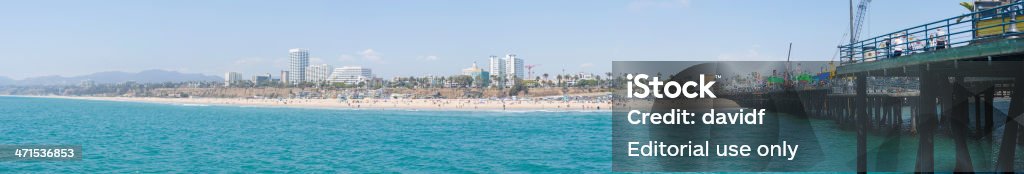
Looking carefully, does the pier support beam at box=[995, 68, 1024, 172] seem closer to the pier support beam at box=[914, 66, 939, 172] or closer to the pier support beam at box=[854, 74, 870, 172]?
the pier support beam at box=[914, 66, 939, 172]

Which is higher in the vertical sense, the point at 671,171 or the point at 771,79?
the point at 771,79

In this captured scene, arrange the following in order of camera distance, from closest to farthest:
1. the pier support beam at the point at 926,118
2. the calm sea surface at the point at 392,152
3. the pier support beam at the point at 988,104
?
the pier support beam at the point at 926,118 → the pier support beam at the point at 988,104 → the calm sea surface at the point at 392,152

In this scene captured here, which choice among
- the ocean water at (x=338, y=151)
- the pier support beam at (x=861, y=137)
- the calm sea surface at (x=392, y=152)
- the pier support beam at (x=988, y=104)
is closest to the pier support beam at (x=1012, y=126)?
the pier support beam at (x=861, y=137)

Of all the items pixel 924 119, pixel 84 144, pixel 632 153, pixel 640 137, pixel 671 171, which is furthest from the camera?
pixel 84 144

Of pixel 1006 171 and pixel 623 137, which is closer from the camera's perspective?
pixel 1006 171

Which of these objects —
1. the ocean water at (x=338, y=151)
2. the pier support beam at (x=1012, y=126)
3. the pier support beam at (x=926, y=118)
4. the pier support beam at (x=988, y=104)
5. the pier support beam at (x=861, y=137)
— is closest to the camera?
the pier support beam at (x=1012, y=126)

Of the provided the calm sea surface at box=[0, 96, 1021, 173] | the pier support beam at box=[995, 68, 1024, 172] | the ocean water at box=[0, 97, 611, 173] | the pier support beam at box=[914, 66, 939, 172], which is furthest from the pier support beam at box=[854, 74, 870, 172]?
the ocean water at box=[0, 97, 611, 173]

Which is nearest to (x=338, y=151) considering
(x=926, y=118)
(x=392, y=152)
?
(x=392, y=152)

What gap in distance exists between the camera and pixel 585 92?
586 ft

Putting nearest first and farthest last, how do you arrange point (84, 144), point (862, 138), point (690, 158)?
point (862, 138), point (690, 158), point (84, 144)

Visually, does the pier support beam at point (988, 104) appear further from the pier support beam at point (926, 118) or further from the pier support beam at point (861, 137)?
the pier support beam at point (926, 118)

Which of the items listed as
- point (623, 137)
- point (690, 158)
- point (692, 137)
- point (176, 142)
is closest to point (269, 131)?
point (176, 142)

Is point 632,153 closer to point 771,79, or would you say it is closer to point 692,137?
point 692,137

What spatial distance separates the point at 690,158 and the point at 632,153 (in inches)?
197
